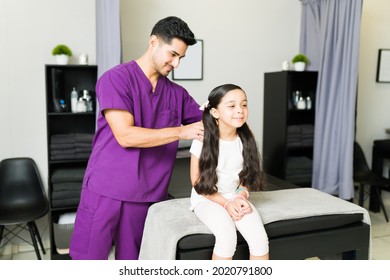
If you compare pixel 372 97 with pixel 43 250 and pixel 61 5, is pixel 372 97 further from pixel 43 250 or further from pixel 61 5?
pixel 43 250

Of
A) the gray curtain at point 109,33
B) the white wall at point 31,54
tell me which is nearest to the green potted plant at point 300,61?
the gray curtain at point 109,33

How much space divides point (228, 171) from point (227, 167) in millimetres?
17

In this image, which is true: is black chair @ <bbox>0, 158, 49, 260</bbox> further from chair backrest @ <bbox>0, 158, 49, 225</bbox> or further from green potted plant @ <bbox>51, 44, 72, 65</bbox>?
green potted plant @ <bbox>51, 44, 72, 65</bbox>

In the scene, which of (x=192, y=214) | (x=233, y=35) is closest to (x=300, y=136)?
(x=233, y=35)

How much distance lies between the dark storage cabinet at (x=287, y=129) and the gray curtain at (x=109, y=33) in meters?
1.53

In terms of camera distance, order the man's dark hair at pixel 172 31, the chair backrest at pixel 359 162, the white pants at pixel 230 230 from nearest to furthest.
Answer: the white pants at pixel 230 230, the man's dark hair at pixel 172 31, the chair backrest at pixel 359 162

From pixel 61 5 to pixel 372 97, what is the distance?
3257mm

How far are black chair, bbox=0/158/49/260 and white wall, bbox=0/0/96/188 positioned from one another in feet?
0.40

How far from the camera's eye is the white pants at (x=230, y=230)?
4.25 ft

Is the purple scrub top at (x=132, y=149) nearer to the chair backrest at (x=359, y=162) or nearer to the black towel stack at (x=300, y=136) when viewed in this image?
the black towel stack at (x=300, y=136)

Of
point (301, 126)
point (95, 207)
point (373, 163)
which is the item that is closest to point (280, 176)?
point (301, 126)

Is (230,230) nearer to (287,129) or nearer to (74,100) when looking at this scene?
(74,100)

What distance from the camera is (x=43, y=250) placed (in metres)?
2.86

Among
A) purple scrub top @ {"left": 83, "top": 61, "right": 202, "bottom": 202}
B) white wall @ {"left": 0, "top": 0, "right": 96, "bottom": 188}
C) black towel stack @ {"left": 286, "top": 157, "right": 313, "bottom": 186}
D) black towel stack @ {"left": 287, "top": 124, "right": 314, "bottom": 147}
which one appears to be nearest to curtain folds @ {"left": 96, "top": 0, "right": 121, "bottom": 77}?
white wall @ {"left": 0, "top": 0, "right": 96, "bottom": 188}
